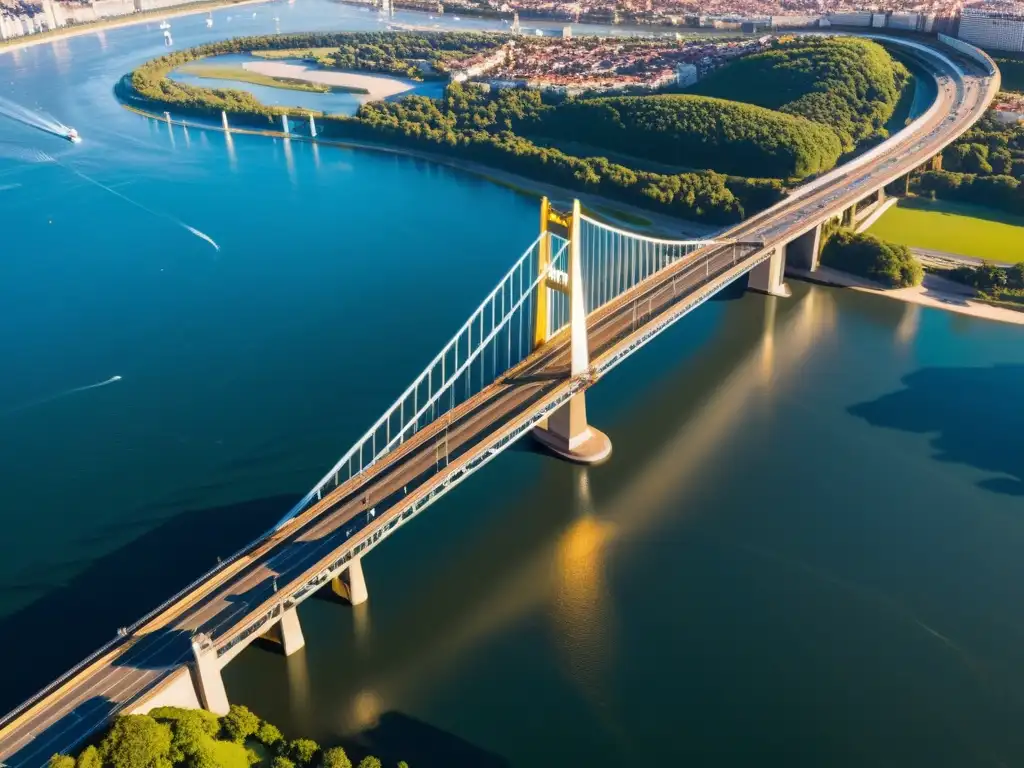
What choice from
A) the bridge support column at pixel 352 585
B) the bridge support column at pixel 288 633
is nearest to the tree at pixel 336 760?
the bridge support column at pixel 288 633

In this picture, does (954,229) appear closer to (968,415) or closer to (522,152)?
(968,415)

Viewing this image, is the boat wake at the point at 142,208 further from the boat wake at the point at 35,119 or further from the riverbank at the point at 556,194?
the riverbank at the point at 556,194

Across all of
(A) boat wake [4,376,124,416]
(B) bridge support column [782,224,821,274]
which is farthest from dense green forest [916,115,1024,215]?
(A) boat wake [4,376,124,416]

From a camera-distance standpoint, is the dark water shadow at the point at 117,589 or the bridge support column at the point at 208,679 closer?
the bridge support column at the point at 208,679

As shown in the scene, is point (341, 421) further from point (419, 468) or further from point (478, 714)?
point (478, 714)

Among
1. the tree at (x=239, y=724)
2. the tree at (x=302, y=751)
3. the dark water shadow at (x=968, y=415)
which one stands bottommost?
the dark water shadow at (x=968, y=415)

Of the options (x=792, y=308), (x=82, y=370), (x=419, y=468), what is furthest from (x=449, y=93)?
(x=419, y=468)

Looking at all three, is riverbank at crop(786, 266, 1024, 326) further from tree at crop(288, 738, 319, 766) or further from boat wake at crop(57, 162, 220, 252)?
tree at crop(288, 738, 319, 766)
